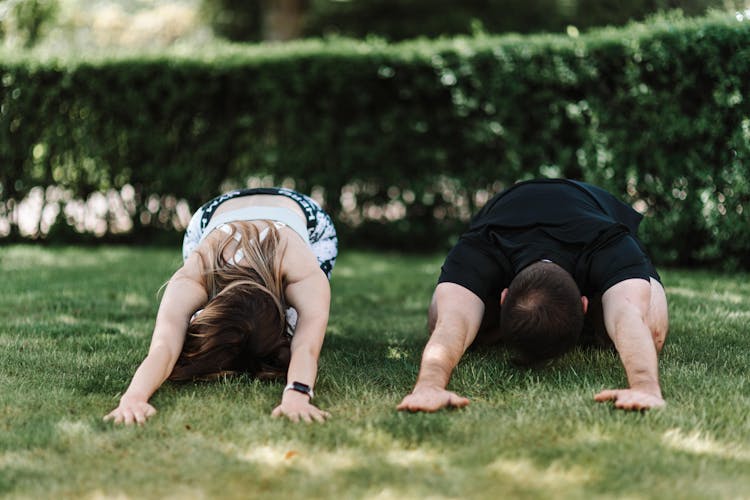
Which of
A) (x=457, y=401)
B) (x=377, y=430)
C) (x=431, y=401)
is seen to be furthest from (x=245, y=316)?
(x=457, y=401)

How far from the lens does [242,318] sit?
344 centimetres

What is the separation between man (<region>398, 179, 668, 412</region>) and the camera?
11.2 feet

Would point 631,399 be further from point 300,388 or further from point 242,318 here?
point 242,318

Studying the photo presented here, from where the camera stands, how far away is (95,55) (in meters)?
8.69

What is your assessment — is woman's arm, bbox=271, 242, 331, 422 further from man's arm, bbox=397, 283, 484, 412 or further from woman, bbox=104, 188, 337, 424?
man's arm, bbox=397, 283, 484, 412

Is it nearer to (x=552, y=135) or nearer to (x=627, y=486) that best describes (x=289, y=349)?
(x=627, y=486)

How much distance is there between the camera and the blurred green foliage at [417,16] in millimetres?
17578

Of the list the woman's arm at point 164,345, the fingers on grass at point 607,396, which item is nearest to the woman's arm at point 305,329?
the woman's arm at point 164,345

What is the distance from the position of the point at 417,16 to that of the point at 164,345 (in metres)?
16.3

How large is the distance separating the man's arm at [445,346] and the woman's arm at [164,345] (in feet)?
3.54

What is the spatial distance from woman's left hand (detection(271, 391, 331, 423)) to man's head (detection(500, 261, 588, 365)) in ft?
3.11

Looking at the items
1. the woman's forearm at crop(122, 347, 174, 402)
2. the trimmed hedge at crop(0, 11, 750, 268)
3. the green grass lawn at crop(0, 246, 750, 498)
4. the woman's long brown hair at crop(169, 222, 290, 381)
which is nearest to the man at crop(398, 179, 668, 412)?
the green grass lawn at crop(0, 246, 750, 498)

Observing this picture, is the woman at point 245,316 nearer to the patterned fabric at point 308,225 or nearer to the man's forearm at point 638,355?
the patterned fabric at point 308,225

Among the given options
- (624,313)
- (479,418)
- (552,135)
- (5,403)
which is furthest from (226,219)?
(552,135)
